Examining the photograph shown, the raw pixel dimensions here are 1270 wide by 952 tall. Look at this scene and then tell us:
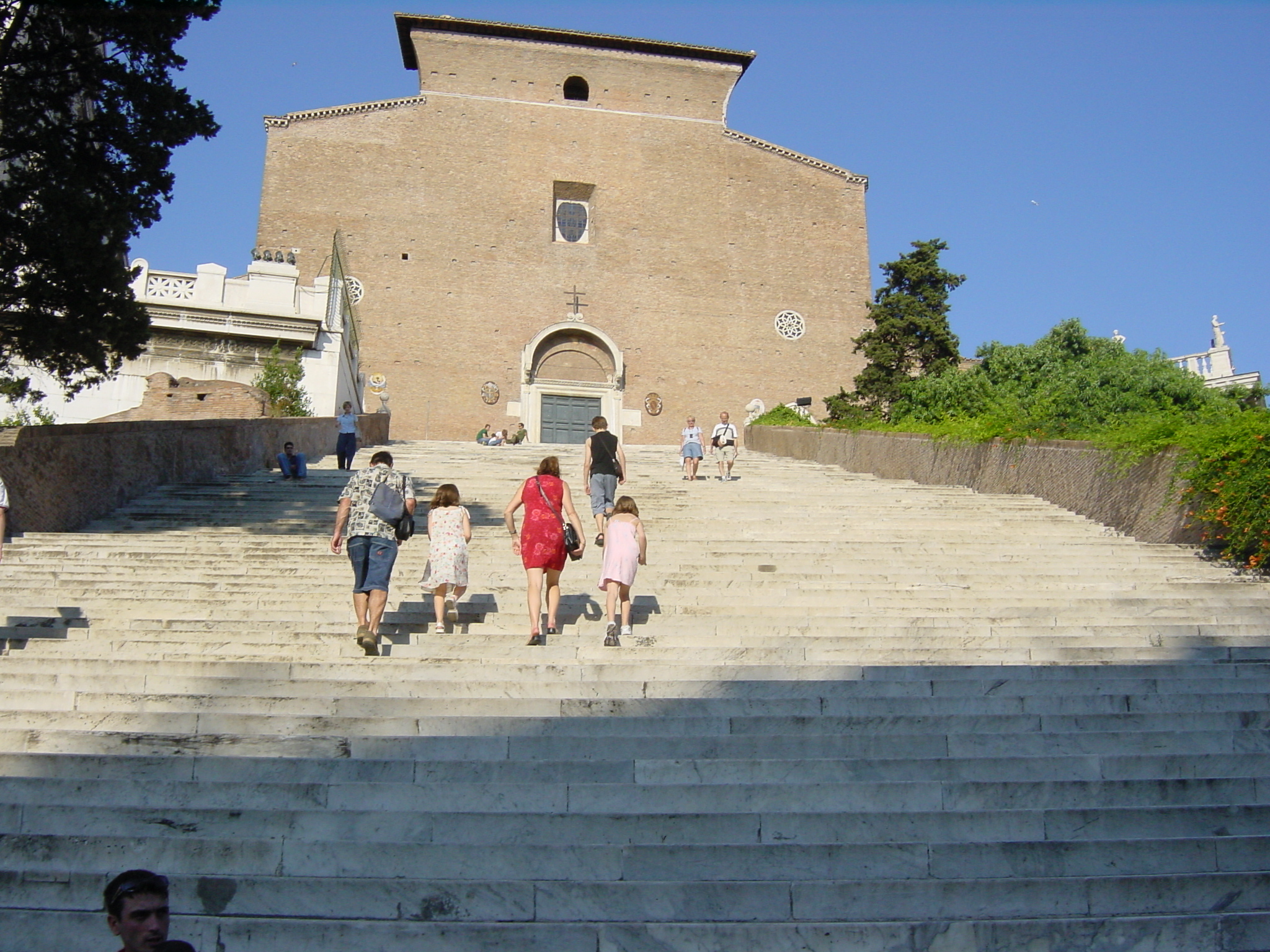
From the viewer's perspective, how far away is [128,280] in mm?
9766

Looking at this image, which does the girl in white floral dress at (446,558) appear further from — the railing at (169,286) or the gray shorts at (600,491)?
the railing at (169,286)

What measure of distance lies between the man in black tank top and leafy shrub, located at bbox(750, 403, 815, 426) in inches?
535

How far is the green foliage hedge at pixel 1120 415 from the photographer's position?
9.14 m

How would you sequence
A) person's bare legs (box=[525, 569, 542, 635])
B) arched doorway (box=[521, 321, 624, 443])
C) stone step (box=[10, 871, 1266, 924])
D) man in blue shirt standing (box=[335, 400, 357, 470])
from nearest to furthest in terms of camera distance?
stone step (box=[10, 871, 1266, 924])
person's bare legs (box=[525, 569, 542, 635])
man in blue shirt standing (box=[335, 400, 357, 470])
arched doorway (box=[521, 321, 624, 443])

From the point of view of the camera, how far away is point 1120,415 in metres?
16.4

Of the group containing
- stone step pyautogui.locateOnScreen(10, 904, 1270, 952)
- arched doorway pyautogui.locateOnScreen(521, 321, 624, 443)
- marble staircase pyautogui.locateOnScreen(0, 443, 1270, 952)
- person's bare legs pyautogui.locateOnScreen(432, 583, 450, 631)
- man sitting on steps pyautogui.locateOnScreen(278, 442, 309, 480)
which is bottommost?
stone step pyautogui.locateOnScreen(10, 904, 1270, 952)

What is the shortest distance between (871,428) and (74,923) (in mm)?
14691

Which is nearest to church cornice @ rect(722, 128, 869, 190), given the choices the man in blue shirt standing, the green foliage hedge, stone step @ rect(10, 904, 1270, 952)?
the green foliage hedge

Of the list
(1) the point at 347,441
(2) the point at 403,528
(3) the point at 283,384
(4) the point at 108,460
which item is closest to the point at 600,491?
(2) the point at 403,528

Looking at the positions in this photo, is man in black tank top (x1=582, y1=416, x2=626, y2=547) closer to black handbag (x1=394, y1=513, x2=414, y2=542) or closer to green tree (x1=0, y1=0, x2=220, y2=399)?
black handbag (x1=394, y1=513, x2=414, y2=542)

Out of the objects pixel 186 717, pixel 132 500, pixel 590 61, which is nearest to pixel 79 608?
pixel 186 717

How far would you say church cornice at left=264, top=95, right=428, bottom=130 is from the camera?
97.7ft

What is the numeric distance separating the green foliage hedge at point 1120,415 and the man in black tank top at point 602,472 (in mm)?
4793

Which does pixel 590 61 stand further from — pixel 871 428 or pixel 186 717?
pixel 186 717
